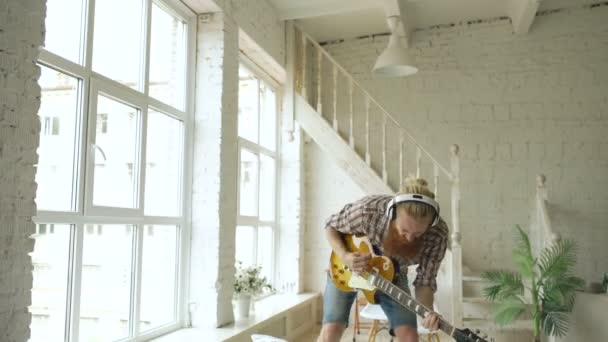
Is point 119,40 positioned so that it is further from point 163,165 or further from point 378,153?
point 378,153

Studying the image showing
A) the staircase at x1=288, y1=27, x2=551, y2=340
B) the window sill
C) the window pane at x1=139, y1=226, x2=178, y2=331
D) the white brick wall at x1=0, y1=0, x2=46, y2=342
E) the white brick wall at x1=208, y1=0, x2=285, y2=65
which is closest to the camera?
the white brick wall at x1=0, y1=0, x2=46, y2=342

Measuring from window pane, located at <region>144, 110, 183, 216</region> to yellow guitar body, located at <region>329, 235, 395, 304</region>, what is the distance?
4.90 feet

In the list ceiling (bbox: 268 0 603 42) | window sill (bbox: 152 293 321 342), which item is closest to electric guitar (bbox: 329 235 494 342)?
window sill (bbox: 152 293 321 342)

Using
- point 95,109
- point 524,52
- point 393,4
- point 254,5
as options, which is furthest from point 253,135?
point 524,52

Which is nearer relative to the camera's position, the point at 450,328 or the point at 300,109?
the point at 450,328

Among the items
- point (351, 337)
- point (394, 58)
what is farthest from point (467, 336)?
point (351, 337)

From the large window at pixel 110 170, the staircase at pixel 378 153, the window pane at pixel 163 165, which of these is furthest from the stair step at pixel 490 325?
the window pane at pixel 163 165

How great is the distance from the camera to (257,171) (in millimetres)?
6148

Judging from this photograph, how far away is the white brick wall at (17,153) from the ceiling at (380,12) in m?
3.63

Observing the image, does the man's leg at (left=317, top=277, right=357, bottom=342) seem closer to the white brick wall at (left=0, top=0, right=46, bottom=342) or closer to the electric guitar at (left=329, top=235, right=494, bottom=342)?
the electric guitar at (left=329, top=235, right=494, bottom=342)

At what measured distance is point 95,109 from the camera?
3.32 m

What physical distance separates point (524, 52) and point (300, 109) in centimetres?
270

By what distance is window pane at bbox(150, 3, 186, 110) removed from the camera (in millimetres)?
4121

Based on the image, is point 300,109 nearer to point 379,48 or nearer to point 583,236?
point 379,48
